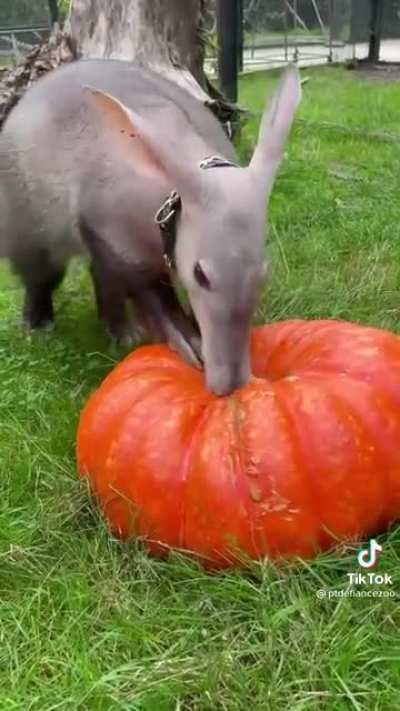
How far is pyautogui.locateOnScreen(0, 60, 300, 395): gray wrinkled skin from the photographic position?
2.55 m

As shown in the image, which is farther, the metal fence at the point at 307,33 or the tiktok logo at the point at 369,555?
the metal fence at the point at 307,33

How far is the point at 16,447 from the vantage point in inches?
121

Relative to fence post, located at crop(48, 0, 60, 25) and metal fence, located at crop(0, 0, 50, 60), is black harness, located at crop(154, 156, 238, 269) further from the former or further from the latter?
metal fence, located at crop(0, 0, 50, 60)

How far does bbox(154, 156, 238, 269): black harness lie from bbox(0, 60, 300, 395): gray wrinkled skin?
0.04m

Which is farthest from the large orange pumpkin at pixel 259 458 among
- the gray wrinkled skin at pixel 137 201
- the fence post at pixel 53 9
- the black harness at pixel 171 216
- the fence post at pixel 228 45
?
the fence post at pixel 53 9

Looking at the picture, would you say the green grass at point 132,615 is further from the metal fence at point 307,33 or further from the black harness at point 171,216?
the metal fence at point 307,33

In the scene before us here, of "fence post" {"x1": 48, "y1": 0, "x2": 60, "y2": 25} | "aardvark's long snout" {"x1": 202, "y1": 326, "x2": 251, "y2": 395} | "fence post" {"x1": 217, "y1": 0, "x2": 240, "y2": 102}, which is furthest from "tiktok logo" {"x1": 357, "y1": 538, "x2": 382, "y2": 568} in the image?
"fence post" {"x1": 48, "y1": 0, "x2": 60, "y2": 25}

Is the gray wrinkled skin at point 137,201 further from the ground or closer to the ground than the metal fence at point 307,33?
further from the ground

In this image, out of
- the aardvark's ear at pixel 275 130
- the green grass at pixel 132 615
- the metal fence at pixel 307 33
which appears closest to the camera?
the green grass at pixel 132 615

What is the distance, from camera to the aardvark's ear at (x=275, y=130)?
8.73 feet

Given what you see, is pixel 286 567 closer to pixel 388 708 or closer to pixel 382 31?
pixel 388 708

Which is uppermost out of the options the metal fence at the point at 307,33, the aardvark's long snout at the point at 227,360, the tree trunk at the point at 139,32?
the tree trunk at the point at 139,32

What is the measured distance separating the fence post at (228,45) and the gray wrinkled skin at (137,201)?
8.93 ft

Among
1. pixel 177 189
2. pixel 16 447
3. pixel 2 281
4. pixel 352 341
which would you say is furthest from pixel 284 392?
pixel 2 281
